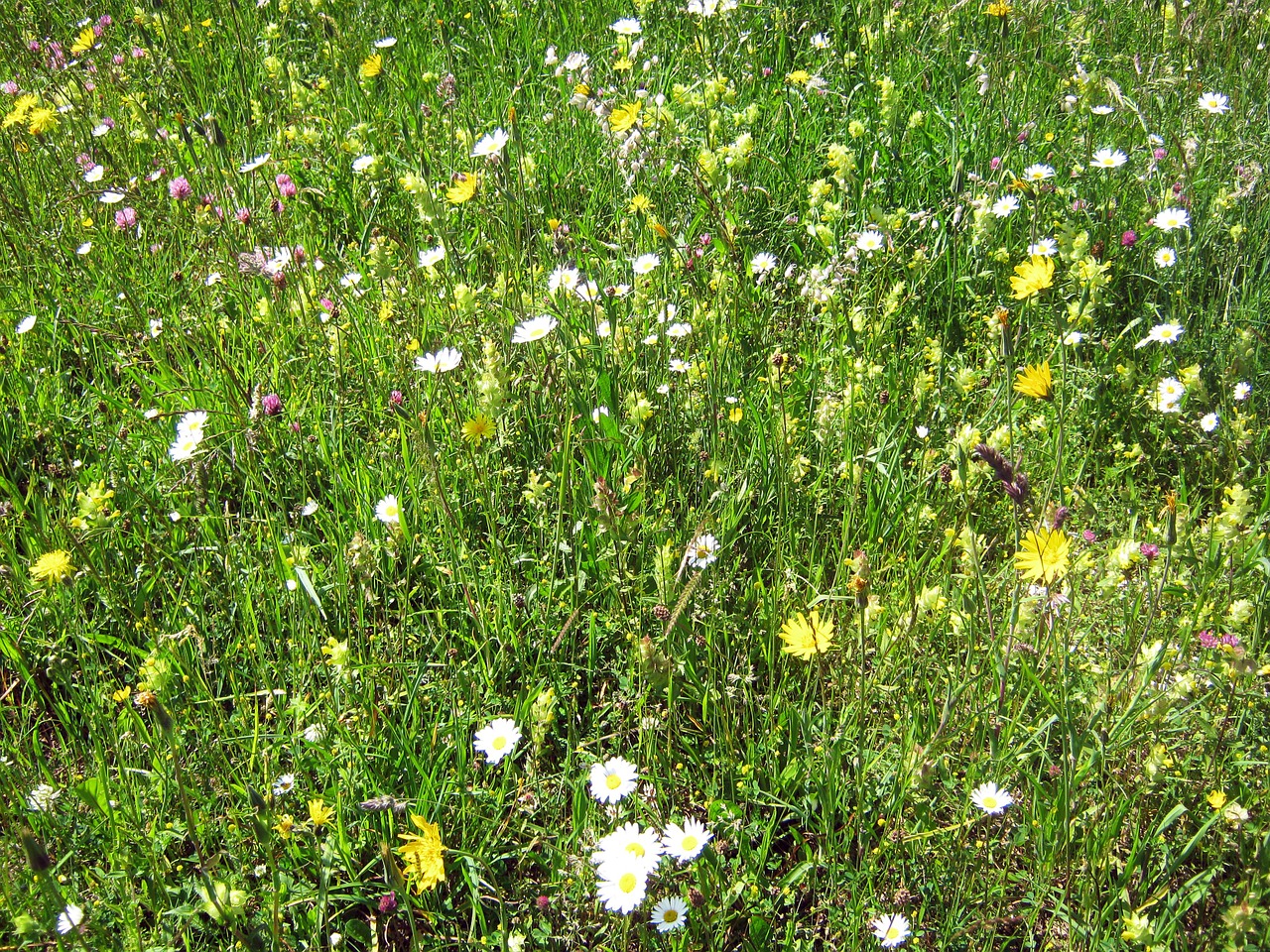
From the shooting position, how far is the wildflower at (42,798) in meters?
1.52

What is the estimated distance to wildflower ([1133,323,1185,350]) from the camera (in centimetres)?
226

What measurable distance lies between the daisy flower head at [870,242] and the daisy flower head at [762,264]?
24 cm

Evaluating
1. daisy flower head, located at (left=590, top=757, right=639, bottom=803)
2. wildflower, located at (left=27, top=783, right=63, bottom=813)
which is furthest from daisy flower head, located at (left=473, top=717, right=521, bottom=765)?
wildflower, located at (left=27, top=783, right=63, bottom=813)

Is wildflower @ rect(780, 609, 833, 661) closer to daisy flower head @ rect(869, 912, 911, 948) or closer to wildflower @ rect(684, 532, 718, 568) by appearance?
wildflower @ rect(684, 532, 718, 568)

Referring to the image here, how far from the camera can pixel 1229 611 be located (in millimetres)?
1747

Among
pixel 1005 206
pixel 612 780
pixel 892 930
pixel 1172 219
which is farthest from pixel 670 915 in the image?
pixel 1172 219

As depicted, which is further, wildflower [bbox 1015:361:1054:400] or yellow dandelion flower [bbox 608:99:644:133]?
yellow dandelion flower [bbox 608:99:644:133]

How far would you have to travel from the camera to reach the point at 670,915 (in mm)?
1368

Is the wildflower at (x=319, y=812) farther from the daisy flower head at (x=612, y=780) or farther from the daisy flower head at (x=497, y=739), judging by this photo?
the daisy flower head at (x=612, y=780)

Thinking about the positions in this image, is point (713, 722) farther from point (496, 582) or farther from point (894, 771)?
point (496, 582)

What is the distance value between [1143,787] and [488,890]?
1.05 m

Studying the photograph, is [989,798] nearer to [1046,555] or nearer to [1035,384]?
[1046,555]

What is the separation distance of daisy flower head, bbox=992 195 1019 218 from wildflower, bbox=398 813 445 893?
2173mm

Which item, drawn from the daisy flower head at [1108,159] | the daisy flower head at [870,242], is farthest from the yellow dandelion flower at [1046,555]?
the daisy flower head at [1108,159]
